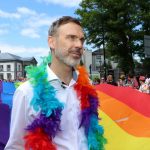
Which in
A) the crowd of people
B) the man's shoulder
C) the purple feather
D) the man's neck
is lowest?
the crowd of people

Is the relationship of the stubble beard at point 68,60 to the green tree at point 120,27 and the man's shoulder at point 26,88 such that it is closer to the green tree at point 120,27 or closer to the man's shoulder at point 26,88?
the man's shoulder at point 26,88

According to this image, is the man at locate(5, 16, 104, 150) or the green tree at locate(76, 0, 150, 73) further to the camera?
the green tree at locate(76, 0, 150, 73)

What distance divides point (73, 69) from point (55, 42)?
22 centimetres

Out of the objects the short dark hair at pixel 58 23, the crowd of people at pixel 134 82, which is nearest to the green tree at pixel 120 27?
the crowd of people at pixel 134 82

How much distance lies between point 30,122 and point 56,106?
18 cm

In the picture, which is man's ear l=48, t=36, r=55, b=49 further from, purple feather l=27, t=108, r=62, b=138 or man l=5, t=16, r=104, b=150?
purple feather l=27, t=108, r=62, b=138

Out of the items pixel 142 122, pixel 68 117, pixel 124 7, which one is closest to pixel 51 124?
pixel 68 117

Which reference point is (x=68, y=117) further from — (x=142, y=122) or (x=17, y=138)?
(x=142, y=122)

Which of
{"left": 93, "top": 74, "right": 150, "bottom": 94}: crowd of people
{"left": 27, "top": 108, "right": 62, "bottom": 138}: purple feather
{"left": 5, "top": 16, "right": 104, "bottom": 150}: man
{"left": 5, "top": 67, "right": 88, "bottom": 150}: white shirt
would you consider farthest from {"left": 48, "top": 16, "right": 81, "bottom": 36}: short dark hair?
{"left": 93, "top": 74, "right": 150, "bottom": 94}: crowd of people

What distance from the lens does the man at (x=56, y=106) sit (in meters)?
2.64

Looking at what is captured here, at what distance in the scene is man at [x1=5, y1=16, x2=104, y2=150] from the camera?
2.64m

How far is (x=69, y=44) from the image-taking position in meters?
2.73

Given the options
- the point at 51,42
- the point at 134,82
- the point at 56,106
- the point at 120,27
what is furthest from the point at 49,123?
the point at 120,27

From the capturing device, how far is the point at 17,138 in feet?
8.70
